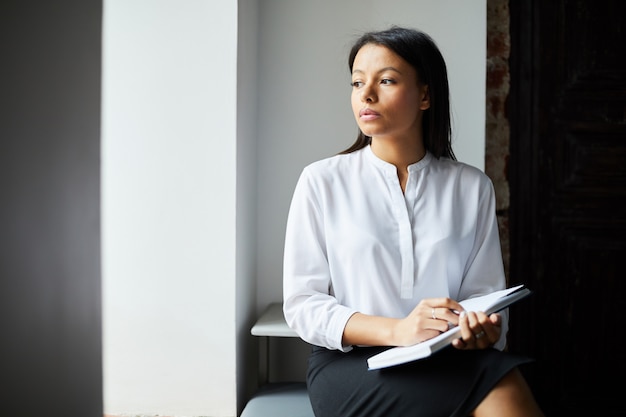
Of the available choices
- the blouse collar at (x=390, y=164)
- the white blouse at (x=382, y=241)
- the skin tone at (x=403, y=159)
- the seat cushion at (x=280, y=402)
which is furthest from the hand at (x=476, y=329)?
the seat cushion at (x=280, y=402)

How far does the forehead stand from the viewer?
1.42m

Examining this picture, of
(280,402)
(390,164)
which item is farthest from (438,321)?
(280,402)

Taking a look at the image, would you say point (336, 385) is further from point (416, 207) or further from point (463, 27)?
point (463, 27)

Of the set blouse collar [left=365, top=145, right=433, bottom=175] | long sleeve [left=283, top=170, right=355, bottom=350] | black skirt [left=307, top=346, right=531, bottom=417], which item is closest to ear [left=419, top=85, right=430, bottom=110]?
blouse collar [left=365, top=145, right=433, bottom=175]

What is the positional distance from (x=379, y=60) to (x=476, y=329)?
2.26 feet

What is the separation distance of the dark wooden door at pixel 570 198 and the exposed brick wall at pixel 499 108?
1.8 inches

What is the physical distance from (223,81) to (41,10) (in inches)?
69.6

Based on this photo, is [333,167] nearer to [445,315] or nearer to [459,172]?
[459,172]

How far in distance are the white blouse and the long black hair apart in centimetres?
5

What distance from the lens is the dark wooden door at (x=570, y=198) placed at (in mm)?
2271

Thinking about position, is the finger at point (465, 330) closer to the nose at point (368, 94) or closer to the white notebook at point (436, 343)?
the white notebook at point (436, 343)

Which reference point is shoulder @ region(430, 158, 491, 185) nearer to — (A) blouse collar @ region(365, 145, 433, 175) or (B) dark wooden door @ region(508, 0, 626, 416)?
(A) blouse collar @ region(365, 145, 433, 175)

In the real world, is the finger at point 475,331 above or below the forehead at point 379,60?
below

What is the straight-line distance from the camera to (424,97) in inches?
58.7
